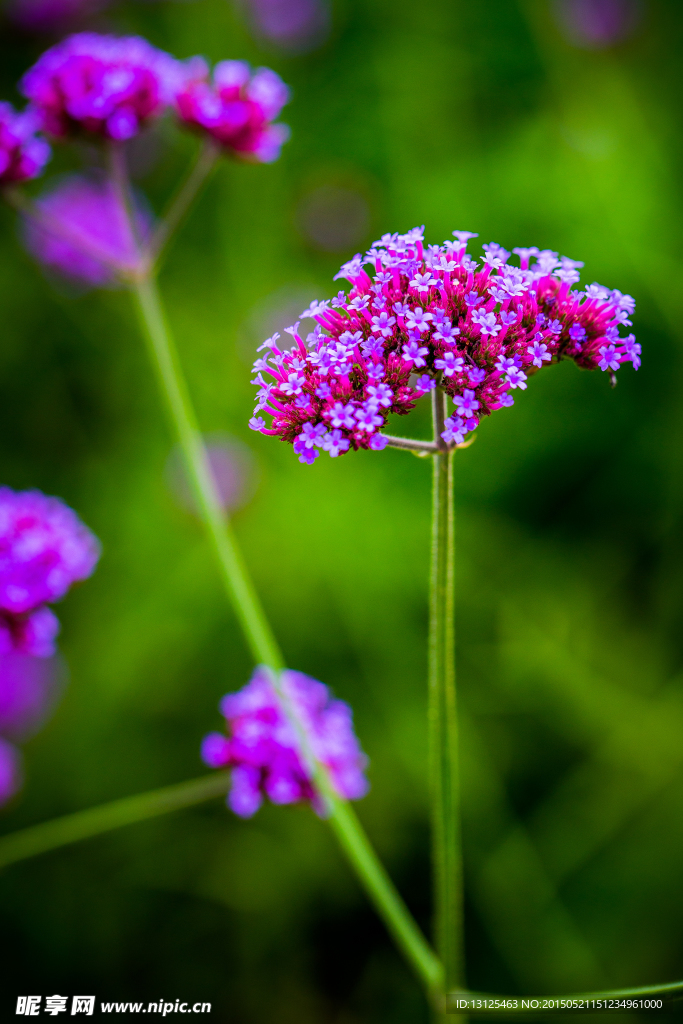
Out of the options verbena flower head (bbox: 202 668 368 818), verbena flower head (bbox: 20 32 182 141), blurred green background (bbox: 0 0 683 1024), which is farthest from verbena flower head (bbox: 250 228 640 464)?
blurred green background (bbox: 0 0 683 1024)

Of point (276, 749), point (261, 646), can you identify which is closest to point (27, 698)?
point (276, 749)

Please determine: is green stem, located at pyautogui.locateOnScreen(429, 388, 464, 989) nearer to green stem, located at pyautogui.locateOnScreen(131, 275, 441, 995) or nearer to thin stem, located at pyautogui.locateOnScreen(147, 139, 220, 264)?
green stem, located at pyautogui.locateOnScreen(131, 275, 441, 995)

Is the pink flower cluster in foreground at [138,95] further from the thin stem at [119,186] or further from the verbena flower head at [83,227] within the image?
the verbena flower head at [83,227]

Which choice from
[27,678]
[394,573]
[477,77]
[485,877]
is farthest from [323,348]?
[477,77]

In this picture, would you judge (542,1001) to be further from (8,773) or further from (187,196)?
(8,773)

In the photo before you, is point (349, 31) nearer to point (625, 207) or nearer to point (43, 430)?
point (625, 207)
